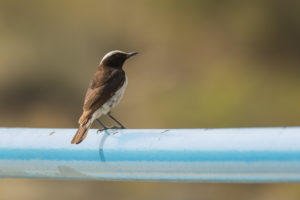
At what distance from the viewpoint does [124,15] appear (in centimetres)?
1050

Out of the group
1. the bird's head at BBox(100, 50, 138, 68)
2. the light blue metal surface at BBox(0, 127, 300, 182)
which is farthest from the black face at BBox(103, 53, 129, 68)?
the light blue metal surface at BBox(0, 127, 300, 182)

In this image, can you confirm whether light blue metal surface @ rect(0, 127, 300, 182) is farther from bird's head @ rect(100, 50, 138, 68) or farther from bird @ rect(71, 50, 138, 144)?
bird's head @ rect(100, 50, 138, 68)

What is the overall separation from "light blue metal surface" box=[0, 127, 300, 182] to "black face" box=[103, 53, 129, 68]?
226cm

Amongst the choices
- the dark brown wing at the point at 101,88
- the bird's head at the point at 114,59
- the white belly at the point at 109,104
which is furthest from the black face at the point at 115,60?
the white belly at the point at 109,104

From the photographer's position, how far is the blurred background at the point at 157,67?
27.5 ft

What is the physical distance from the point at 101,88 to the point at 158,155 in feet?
7.11

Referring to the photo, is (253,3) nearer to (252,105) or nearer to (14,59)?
(252,105)

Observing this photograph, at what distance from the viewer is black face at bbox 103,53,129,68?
5320 mm

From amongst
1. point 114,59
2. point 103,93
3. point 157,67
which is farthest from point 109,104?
point 157,67

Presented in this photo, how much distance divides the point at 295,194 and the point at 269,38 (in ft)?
9.29

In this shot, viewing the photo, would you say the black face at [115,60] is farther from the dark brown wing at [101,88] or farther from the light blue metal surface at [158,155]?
the light blue metal surface at [158,155]

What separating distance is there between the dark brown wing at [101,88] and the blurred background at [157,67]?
292cm

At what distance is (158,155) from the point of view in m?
2.65

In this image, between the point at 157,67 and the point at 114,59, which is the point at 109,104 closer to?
the point at 114,59
